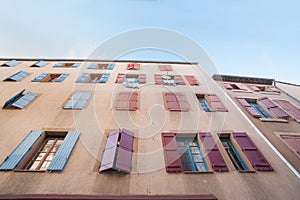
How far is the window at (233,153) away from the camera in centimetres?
525

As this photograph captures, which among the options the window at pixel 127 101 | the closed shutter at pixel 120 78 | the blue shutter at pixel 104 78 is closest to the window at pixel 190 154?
the window at pixel 127 101

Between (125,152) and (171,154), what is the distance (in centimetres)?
165

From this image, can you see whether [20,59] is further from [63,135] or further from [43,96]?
[63,135]

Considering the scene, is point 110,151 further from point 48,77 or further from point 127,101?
point 48,77

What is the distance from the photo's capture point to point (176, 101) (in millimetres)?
8219

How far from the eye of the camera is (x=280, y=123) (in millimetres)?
7461

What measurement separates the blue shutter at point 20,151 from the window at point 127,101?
349cm

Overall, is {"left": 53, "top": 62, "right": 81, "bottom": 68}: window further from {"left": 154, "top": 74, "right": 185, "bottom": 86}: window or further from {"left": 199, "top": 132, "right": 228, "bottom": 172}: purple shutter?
{"left": 199, "top": 132, "right": 228, "bottom": 172}: purple shutter

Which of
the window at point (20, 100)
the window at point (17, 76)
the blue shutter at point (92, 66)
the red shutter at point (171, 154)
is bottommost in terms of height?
the red shutter at point (171, 154)

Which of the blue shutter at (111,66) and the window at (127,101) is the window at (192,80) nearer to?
the window at (127,101)

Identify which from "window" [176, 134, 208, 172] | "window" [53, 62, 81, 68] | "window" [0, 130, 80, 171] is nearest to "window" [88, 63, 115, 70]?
"window" [53, 62, 81, 68]

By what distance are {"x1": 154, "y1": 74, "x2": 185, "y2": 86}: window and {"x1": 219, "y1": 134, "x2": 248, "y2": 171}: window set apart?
4969mm

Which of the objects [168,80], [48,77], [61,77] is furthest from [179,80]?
[48,77]

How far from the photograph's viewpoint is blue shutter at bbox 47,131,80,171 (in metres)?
4.54
